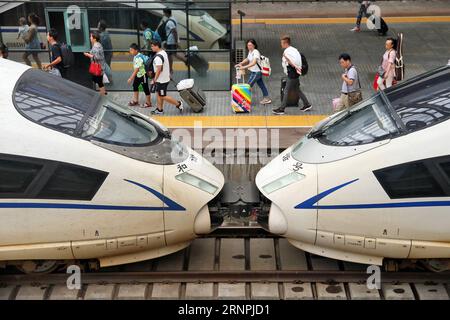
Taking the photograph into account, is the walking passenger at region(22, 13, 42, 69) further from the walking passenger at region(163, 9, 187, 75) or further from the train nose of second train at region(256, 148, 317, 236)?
the train nose of second train at region(256, 148, 317, 236)

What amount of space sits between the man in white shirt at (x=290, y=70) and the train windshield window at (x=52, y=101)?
211 inches

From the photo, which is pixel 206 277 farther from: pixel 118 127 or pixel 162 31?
pixel 162 31

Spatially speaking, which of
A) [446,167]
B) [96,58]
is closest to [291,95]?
[96,58]

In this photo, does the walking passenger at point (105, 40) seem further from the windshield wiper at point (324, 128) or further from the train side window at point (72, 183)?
the train side window at point (72, 183)

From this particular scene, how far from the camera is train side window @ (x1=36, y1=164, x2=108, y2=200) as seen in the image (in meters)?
8.51

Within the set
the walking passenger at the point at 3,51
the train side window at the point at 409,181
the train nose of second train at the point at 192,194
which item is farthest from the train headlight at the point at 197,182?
the walking passenger at the point at 3,51

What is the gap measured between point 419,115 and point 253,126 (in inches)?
224

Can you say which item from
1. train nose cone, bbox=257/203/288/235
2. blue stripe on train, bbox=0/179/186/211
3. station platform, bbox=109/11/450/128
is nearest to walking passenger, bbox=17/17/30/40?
station platform, bbox=109/11/450/128

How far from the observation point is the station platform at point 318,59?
1470 centimetres

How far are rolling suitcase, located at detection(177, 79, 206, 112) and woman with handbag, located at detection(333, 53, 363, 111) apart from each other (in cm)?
290

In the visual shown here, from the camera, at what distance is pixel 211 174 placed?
31.7 ft

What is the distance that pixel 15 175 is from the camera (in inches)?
332

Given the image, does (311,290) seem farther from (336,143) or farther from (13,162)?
(13,162)
